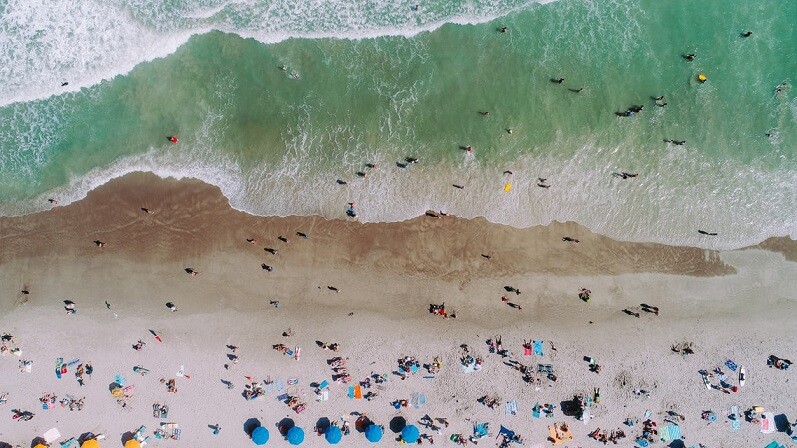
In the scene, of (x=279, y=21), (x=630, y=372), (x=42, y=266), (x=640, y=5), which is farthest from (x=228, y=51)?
(x=630, y=372)

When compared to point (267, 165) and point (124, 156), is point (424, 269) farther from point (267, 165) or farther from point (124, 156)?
point (124, 156)

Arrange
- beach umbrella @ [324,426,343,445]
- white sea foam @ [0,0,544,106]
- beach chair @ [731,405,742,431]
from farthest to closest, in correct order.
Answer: white sea foam @ [0,0,544,106] < beach chair @ [731,405,742,431] < beach umbrella @ [324,426,343,445]

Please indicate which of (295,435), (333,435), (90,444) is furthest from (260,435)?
(90,444)

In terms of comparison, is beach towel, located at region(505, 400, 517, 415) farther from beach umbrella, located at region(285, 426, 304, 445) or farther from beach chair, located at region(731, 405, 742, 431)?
beach chair, located at region(731, 405, 742, 431)

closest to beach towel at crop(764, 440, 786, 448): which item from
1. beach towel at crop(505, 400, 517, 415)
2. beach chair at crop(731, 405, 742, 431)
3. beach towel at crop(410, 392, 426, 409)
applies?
beach chair at crop(731, 405, 742, 431)

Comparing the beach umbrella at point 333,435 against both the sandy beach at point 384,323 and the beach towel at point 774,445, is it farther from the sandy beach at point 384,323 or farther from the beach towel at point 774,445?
the beach towel at point 774,445

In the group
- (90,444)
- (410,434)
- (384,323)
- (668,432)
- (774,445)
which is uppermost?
(384,323)

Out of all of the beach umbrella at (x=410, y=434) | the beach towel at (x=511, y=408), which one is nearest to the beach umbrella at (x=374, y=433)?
the beach umbrella at (x=410, y=434)

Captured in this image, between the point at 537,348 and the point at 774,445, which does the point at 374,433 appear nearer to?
the point at 537,348
